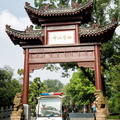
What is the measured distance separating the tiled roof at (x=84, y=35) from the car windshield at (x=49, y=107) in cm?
425

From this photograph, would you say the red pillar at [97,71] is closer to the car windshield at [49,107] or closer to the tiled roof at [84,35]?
the tiled roof at [84,35]

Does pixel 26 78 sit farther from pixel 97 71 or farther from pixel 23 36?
pixel 97 71

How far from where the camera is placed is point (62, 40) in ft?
37.8

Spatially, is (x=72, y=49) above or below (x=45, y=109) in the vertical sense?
above

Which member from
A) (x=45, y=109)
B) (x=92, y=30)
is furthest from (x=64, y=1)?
(x=45, y=109)

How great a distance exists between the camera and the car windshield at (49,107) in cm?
838

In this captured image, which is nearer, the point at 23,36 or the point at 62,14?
the point at 23,36

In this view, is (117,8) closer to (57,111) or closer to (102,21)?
(102,21)

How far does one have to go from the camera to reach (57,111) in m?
8.38

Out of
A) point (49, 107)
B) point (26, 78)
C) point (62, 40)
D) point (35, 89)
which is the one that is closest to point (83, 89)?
point (35, 89)

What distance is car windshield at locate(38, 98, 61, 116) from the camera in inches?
330

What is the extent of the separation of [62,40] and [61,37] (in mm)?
217

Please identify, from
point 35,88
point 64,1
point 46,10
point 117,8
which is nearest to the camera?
point 46,10

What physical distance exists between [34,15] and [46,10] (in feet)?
3.29
